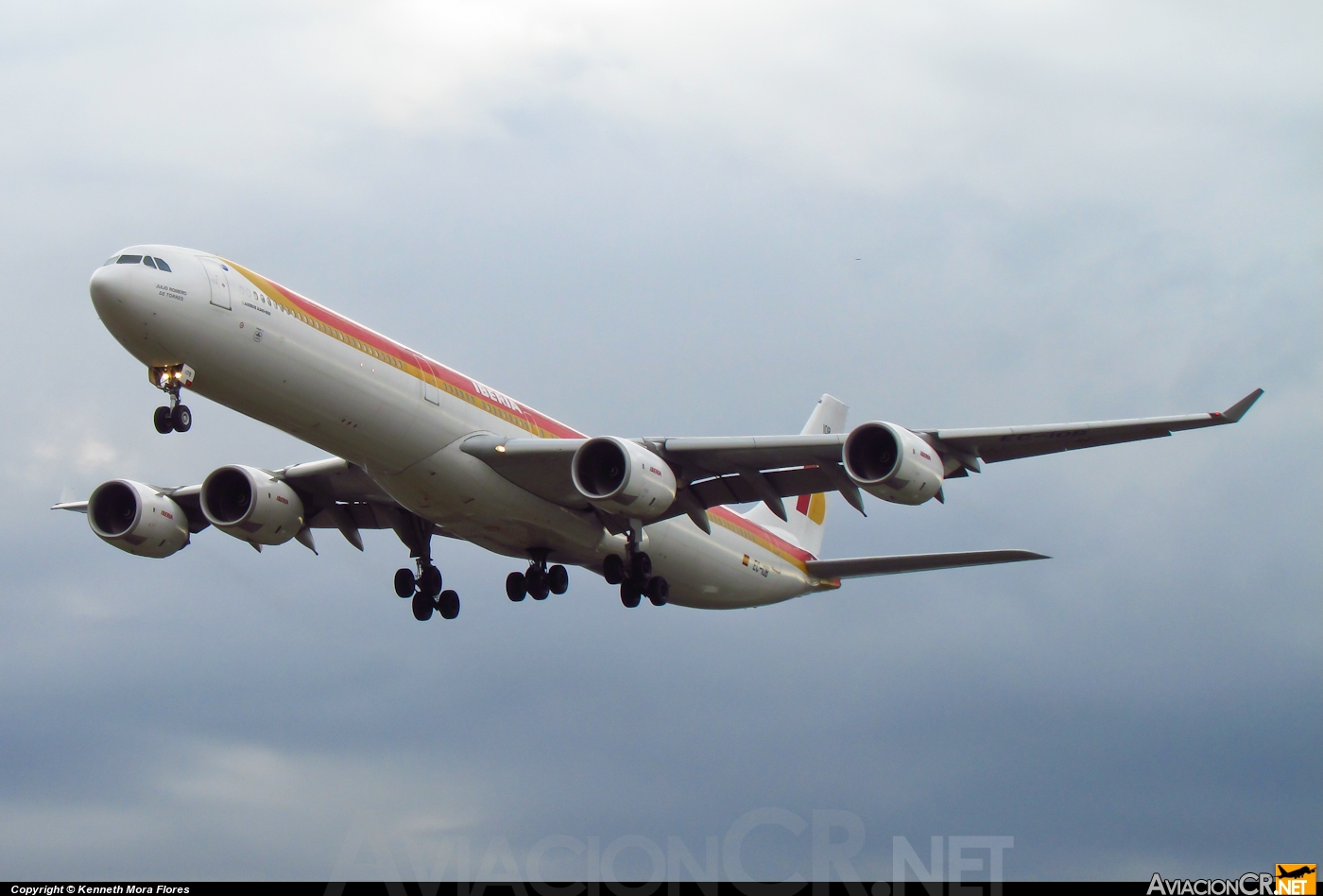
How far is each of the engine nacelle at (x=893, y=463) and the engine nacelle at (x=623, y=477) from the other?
405 centimetres

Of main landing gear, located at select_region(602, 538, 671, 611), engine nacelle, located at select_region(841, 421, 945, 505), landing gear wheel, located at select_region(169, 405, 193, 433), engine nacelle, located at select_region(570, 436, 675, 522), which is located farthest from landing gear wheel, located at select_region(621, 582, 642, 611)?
landing gear wheel, located at select_region(169, 405, 193, 433)

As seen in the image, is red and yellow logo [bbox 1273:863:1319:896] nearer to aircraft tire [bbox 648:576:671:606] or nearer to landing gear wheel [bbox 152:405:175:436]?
aircraft tire [bbox 648:576:671:606]

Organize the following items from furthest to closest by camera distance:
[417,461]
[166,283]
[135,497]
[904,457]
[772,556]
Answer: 1. [772,556]
2. [135,497]
3. [417,461]
4. [904,457]
5. [166,283]

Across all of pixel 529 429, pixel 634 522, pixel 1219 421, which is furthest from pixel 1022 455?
pixel 529 429

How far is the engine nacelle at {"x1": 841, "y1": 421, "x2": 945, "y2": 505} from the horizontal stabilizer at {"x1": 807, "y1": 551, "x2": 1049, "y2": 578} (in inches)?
194

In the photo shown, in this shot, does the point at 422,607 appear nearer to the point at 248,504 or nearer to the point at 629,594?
the point at 248,504

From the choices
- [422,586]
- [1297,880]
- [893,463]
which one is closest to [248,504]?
[422,586]

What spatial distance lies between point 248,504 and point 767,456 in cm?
1301

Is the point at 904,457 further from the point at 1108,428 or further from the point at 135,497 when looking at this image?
the point at 135,497

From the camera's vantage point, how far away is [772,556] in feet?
126

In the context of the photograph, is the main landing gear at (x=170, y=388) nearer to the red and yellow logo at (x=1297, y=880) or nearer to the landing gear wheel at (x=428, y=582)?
the landing gear wheel at (x=428, y=582)

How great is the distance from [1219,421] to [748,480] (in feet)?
33.8

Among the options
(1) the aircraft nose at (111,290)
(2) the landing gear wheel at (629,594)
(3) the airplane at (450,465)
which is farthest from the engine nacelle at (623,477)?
(1) the aircraft nose at (111,290)

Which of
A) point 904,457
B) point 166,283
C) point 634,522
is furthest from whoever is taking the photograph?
point 634,522
